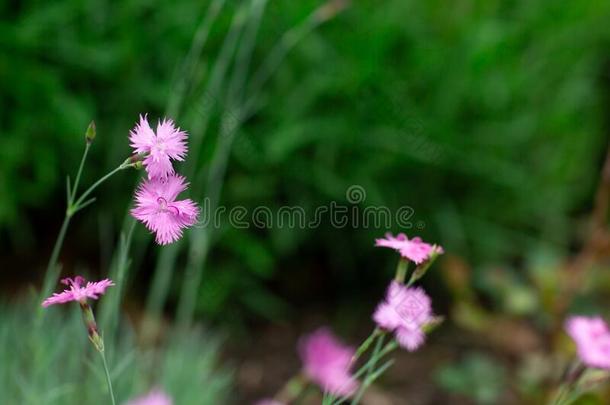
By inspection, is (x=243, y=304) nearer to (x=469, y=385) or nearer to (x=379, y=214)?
(x=379, y=214)

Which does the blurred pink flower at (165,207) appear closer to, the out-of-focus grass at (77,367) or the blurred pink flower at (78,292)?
the blurred pink flower at (78,292)

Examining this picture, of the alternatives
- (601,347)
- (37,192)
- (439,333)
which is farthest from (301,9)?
(601,347)

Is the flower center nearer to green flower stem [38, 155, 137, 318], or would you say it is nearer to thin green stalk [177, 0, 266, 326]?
green flower stem [38, 155, 137, 318]

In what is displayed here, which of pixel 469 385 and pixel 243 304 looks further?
pixel 243 304

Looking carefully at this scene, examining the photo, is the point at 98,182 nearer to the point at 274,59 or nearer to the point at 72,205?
the point at 72,205

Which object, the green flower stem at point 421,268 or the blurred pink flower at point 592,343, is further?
the blurred pink flower at point 592,343

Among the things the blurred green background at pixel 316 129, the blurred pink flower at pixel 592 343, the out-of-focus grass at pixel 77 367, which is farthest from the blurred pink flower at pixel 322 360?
the blurred pink flower at pixel 592 343
